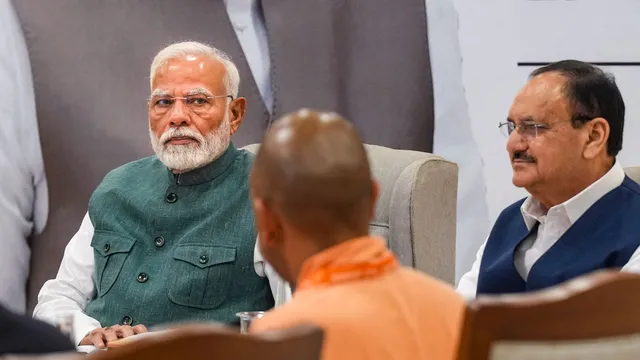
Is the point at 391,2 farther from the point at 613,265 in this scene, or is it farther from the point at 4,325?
the point at 4,325

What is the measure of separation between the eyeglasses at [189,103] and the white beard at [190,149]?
64mm

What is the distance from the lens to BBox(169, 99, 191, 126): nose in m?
2.70

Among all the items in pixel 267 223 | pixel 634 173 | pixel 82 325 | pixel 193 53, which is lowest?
pixel 82 325

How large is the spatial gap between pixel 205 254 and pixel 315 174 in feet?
4.44

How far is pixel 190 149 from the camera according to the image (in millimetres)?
2668

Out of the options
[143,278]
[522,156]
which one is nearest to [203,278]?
[143,278]

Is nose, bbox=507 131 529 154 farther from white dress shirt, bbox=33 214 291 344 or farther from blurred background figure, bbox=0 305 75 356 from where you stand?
blurred background figure, bbox=0 305 75 356

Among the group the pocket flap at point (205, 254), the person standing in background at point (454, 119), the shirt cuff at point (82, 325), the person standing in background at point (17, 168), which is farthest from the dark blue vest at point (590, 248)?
the person standing in background at point (17, 168)

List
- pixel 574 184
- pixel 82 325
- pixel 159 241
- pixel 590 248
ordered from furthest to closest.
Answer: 1. pixel 159 241
2. pixel 82 325
3. pixel 574 184
4. pixel 590 248

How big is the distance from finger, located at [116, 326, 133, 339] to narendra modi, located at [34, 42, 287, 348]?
0.05m

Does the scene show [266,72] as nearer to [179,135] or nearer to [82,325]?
[179,135]

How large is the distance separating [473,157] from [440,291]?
7.86ft

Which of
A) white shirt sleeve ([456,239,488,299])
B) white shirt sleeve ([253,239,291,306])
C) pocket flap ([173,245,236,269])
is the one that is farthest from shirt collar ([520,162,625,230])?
pocket flap ([173,245,236,269])

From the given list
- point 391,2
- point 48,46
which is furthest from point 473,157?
point 48,46
